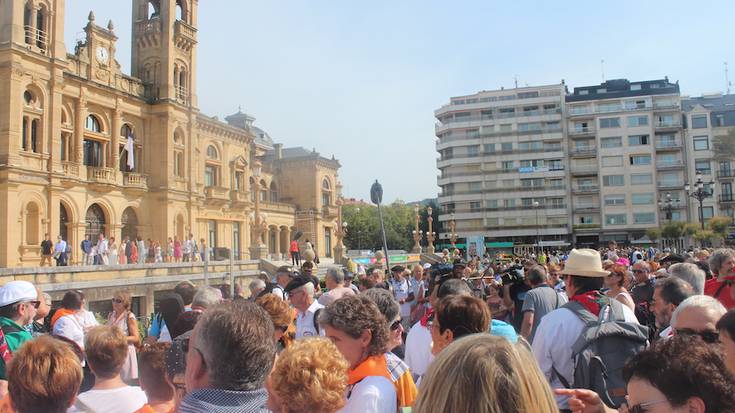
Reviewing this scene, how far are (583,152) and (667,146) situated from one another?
9.59m

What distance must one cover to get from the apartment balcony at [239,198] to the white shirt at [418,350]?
4041 centimetres

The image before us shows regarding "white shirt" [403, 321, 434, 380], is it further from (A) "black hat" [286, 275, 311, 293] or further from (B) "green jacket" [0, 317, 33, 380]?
(B) "green jacket" [0, 317, 33, 380]

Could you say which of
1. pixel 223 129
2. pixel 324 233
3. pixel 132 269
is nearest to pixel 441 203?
pixel 324 233

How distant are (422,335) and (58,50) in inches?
1149

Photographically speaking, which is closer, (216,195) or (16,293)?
(16,293)

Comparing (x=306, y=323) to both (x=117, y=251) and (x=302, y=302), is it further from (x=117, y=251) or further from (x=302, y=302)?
(x=117, y=251)

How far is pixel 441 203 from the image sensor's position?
75812mm

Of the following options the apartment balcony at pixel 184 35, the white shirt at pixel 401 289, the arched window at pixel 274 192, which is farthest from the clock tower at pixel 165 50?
the white shirt at pixel 401 289

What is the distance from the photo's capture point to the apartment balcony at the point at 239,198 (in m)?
43.9

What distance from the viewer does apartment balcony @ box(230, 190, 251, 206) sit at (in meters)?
43.9

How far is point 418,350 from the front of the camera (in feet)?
16.0

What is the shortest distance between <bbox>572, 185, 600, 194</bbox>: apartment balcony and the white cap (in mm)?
71562

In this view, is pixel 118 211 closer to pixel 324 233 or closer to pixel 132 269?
pixel 132 269

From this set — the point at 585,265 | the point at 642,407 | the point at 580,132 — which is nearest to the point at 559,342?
the point at 585,265
